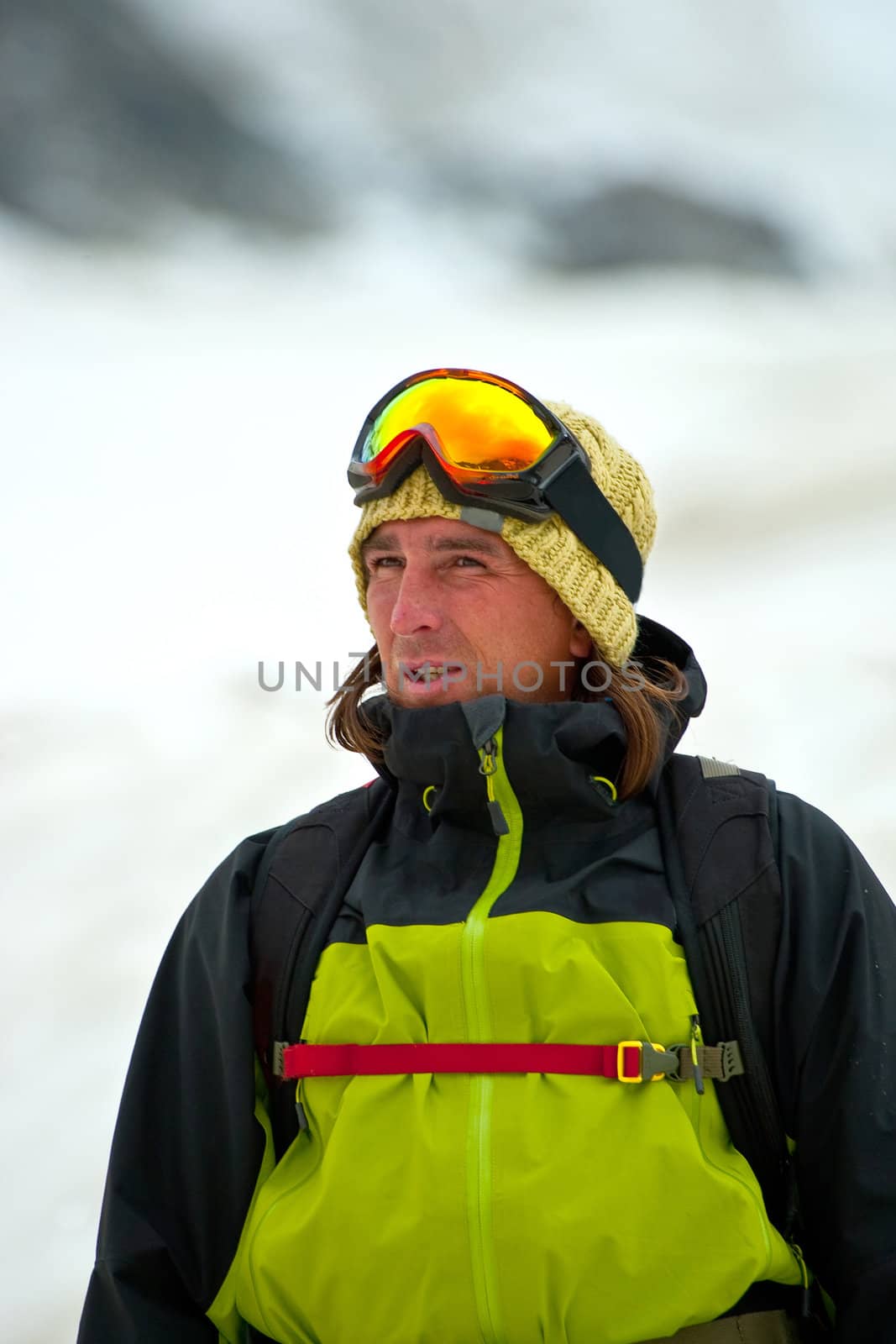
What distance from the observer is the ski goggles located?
163 centimetres

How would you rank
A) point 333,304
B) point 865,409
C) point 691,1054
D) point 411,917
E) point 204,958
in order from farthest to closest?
point 333,304 → point 865,409 → point 204,958 → point 411,917 → point 691,1054

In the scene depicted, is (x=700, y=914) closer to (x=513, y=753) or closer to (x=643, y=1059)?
(x=643, y=1059)

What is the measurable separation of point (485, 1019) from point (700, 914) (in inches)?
12.2

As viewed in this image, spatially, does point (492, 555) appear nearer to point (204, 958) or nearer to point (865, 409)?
point (204, 958)

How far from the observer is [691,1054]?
4.39 feet

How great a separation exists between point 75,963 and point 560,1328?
6.86ft

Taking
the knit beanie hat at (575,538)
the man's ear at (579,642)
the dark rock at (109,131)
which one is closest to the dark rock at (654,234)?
the dark rock at (109,131)

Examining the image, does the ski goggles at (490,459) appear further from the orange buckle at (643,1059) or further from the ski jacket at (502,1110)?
the orange buckle at (643,1059)

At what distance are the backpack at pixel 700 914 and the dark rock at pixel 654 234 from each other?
216 cm

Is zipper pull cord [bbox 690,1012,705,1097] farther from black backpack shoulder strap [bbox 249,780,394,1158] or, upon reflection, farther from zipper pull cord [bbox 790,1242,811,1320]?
black backpack shoulder strap [bbox 249,780,394,1158]

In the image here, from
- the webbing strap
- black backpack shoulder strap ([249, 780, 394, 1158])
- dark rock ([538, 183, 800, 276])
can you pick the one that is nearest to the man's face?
black backpack shoulder strap ([249, 780, 394, 1158])

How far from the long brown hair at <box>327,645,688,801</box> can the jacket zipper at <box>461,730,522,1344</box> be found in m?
0.19

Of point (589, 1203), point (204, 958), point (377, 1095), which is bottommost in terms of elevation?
point (589, 1203)

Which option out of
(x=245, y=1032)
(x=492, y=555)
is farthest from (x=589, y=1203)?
(x=492, y=555)
